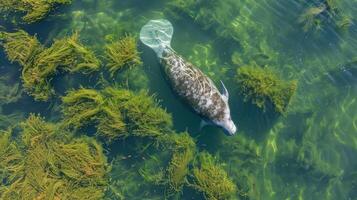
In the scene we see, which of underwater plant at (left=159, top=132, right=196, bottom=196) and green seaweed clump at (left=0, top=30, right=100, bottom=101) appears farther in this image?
green seaweed clump at (left=0, top=30, right=100, bottom=101)

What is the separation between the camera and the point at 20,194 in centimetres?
957

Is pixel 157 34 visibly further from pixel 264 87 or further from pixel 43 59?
pixel 264 87

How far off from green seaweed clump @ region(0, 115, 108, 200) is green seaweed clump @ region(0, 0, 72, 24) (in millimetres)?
2712

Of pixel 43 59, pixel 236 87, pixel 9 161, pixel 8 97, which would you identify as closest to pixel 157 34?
pixel 236 87

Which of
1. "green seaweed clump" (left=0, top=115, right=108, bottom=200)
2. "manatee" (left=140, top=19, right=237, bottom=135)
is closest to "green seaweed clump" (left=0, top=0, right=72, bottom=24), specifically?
"green seaweed clump" (left=0, top=115, right=108, bottom=200)

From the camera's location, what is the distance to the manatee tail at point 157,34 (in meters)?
9.92

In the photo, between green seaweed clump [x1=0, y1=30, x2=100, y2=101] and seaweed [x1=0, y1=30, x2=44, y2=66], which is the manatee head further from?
seaweed [x1=0, y1=30, x2=44, y2=66]

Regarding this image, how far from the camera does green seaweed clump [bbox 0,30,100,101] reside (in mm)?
9727

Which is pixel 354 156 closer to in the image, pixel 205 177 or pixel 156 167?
pixel 205 177

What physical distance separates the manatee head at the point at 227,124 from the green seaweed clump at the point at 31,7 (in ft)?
17.9

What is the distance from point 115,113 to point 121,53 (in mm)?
1596

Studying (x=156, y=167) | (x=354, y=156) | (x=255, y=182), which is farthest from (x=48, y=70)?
(x=354, y=156)

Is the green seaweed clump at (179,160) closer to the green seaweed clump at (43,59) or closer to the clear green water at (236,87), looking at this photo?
the clear green water at (236,87)

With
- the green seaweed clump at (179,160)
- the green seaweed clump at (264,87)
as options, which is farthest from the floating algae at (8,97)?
the green seaweed clump at (264,87)
